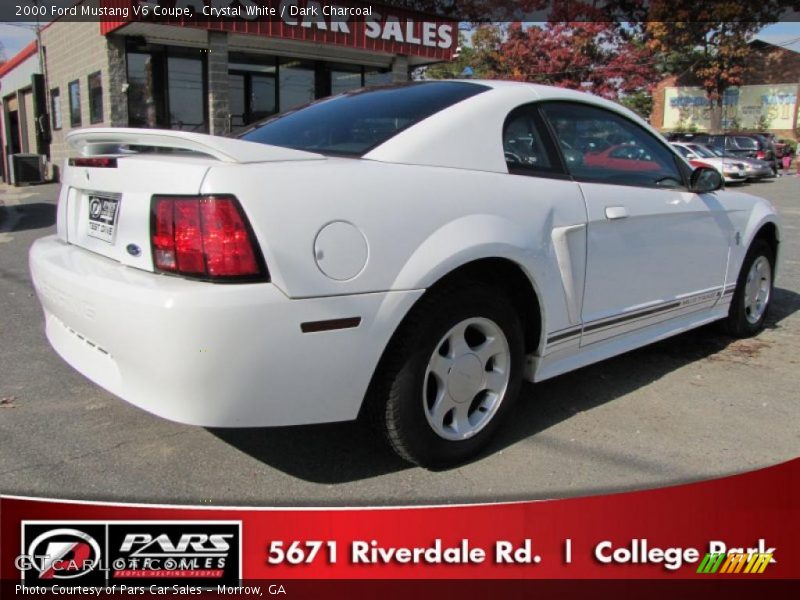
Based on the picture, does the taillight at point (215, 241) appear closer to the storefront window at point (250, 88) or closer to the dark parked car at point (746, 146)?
the storefront window at point (250, 88)

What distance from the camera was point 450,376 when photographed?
2809 mm

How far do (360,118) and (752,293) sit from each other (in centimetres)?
326

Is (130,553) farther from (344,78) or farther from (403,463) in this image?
(344,78)

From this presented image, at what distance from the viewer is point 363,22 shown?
14625 millimetres

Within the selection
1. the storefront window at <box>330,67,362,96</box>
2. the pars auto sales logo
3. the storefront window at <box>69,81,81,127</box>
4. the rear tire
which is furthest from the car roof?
the storefront window at <box>69,81,81,127</box>

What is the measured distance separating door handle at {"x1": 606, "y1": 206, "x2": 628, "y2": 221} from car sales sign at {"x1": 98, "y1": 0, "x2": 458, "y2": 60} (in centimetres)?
1051

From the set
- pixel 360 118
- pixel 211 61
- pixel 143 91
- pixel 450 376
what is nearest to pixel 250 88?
pixel 211 61

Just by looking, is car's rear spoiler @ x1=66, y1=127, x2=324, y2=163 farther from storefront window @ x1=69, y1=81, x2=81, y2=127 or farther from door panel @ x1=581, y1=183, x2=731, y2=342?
storefront window @ x1=69, y1=81, x2=81, y2=127

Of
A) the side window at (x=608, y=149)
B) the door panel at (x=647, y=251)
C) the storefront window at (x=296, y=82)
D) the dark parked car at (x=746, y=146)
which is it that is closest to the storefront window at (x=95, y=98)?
the storefront window at (x=296, y=82)

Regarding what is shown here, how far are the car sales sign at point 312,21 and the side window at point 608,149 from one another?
33.1ft

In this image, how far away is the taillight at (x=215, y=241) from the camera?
7.31 feet

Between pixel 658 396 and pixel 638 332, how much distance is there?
1.27ft

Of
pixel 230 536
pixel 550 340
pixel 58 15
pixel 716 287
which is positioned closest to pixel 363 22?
pixel 58 15

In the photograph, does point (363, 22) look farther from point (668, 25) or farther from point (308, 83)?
point (668, 25)
